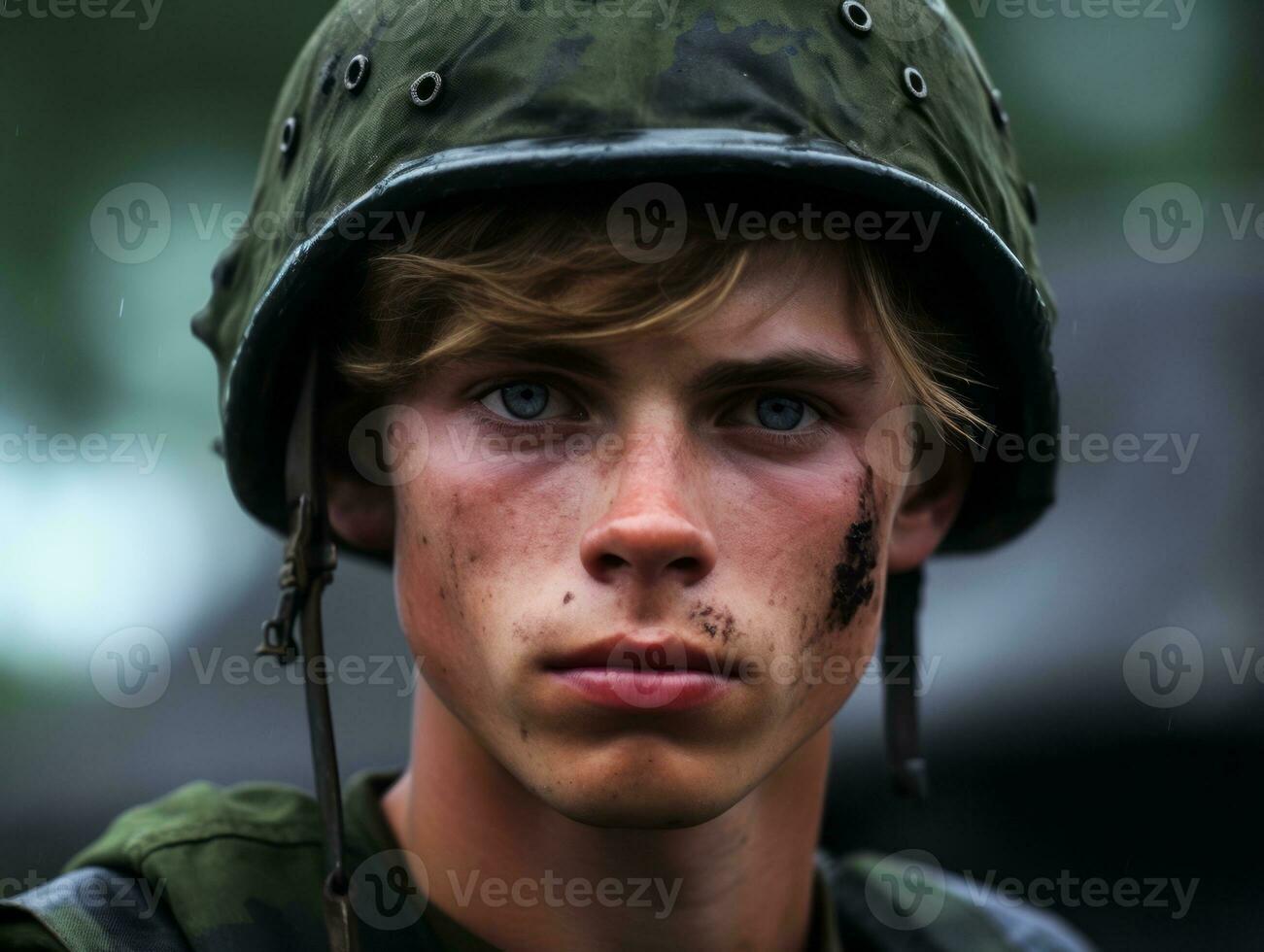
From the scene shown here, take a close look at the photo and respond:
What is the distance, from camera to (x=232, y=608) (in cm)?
562

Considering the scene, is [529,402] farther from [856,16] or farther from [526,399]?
[856,16]

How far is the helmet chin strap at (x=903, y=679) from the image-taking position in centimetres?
324

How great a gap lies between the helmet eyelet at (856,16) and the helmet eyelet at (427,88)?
63cm

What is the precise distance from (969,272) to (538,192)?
72 cm

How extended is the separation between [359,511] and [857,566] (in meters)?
0.86

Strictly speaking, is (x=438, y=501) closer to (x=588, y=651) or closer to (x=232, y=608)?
(x=588, y=651)

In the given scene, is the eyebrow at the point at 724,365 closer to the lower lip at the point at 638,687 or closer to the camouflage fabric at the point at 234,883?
the lower lip at the point at 638,687

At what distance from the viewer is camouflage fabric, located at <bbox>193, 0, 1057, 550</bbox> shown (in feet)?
7.67

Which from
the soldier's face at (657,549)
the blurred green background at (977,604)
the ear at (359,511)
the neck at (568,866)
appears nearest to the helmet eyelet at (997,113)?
the soldier's face at (657,549)

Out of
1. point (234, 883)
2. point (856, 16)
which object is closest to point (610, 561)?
point (234, 883)

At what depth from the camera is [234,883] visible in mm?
2578

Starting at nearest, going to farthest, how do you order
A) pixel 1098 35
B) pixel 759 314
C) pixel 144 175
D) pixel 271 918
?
pixel 759 314 → pixel 271 918 → pixel 144 175 → pixel 1098 35

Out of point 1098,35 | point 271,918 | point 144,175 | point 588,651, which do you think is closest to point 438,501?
point 588,651

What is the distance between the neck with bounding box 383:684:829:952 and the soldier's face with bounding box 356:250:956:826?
241 millimetres
